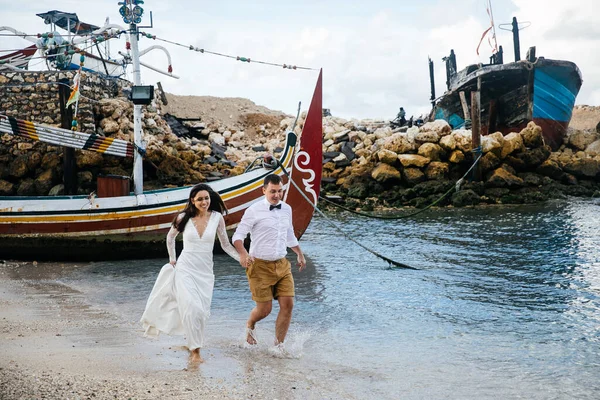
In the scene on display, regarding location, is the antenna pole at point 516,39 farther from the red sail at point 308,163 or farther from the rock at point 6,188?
the rock at point 6,188

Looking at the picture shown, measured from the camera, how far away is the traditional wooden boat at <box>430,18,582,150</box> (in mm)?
29312

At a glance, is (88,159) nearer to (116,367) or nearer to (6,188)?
(6,188)

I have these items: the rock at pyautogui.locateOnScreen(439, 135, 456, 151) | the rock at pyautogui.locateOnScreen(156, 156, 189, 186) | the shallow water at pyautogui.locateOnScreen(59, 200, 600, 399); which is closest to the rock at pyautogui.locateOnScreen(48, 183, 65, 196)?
the rock at pyautogui.locateOnScreen(156, 156, 189, 186)

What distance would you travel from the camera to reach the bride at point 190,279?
5605 millimetres

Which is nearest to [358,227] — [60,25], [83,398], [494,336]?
[494,336]

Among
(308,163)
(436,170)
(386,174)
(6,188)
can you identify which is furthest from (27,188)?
(436,170)

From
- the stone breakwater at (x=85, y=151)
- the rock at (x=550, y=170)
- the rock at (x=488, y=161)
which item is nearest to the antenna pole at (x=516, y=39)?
the rock at (x=550, y=170)

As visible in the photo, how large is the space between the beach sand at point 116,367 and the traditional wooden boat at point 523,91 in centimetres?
2429

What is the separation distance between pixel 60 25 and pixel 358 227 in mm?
17676

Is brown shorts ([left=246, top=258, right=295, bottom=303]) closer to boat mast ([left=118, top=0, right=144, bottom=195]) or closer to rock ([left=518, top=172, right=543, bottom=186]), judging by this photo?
boat mast ([left=118, top=0, right=144, bottom=195])

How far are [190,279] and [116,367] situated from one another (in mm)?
971

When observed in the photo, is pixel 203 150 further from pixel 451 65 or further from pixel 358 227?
pixel 451 65

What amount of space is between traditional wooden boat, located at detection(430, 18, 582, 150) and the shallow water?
14517mm

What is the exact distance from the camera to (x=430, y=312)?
28.2 ft
